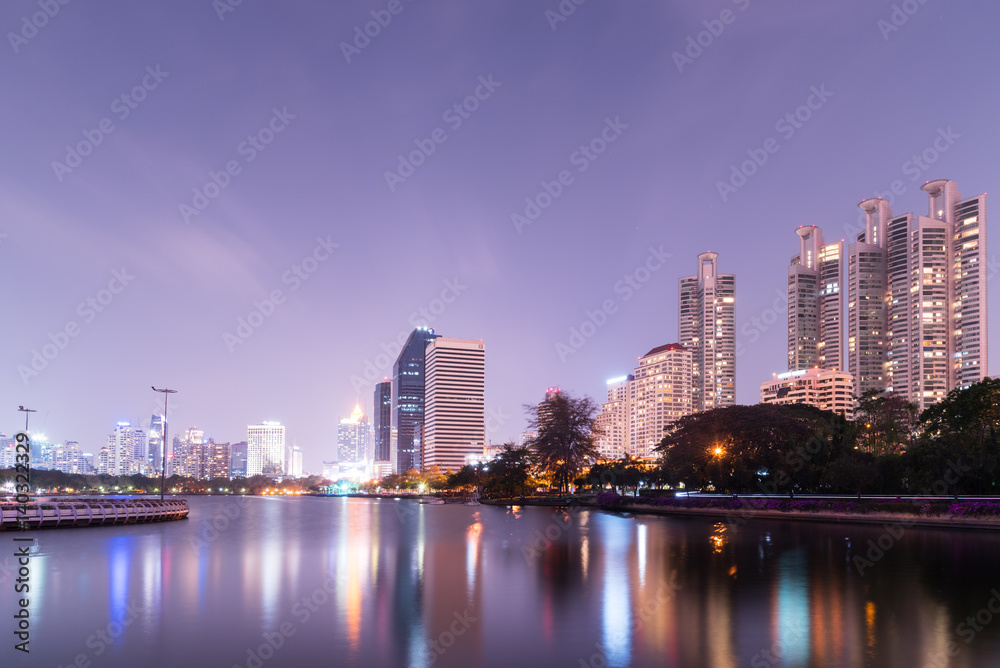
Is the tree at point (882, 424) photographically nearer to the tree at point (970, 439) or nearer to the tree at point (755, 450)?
the tree at point (970, 439)

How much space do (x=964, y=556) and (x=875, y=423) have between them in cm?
8189

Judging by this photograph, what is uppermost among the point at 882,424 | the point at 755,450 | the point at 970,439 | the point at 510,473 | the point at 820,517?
the point at 970,439

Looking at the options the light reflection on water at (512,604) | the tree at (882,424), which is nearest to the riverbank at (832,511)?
the light reflection on water at (512,604)

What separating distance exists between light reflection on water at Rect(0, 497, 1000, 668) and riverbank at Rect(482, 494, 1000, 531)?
11.0 m

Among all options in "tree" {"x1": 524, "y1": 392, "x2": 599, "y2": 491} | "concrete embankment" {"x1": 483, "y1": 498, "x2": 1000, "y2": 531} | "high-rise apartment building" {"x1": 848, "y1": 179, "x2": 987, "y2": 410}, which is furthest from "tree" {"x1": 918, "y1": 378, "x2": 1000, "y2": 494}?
"high-rise apartment building" {"x1": 848, "y1": 179, "x2": 987, "y2": 410}

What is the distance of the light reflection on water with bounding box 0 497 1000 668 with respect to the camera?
453 inches

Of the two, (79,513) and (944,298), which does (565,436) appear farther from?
(944,298)

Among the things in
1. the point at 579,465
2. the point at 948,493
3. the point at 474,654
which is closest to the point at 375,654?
the point at 474,654

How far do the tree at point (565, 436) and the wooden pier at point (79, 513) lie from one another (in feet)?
161

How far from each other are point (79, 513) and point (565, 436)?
5809 cm

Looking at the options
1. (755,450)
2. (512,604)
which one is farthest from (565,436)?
(512,604)

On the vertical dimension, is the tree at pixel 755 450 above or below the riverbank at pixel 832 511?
above

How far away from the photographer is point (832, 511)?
46562 mm

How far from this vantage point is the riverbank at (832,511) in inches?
1515
